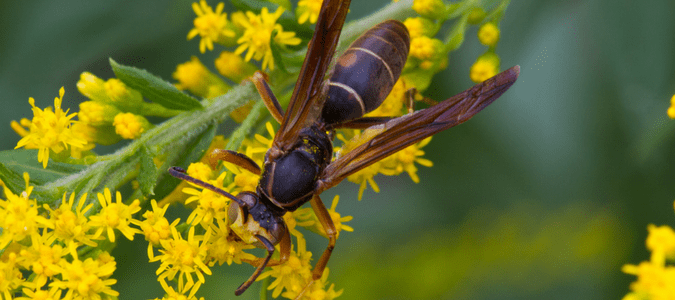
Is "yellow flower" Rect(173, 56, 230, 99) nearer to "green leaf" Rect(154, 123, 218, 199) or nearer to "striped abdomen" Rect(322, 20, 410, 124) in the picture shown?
"green leaf" Rect(154, 123, 218, 199)

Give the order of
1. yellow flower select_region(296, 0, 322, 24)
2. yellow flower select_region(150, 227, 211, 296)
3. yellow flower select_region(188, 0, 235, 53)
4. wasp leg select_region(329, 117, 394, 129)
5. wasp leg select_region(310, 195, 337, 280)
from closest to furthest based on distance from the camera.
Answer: yellow flower select_region(150, 227, 211, 296), wasp leg select_region(310, 195, 337, 280), wasp leg select_region(329, 117, 394, 129), yellow flower select_region(296, 0, 322, 24), yellow flower select_region(188, 0, 235, 53)

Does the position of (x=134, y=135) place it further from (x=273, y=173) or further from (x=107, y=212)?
(x=273, y=173)

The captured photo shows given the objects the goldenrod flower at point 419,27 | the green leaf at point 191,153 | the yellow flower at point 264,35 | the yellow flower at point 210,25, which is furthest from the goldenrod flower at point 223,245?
the goldenrod flower at point 419,27

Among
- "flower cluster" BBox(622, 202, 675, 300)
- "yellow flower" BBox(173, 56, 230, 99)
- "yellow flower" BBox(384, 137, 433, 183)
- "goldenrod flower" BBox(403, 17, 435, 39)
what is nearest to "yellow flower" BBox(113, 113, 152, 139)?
"yellow flower" BBox(173, 56, 230, 99)

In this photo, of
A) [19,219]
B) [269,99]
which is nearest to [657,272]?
[269,99]

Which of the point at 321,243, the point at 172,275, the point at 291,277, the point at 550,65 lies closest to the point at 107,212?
the point at 172,275

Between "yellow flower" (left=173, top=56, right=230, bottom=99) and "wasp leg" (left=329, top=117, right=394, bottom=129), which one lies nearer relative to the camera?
"wasp leg" (left=329, top=117, right=394, bottom=129)

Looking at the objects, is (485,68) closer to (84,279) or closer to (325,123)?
(325,123)
